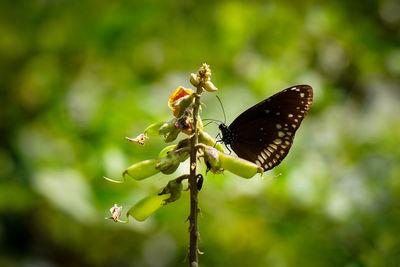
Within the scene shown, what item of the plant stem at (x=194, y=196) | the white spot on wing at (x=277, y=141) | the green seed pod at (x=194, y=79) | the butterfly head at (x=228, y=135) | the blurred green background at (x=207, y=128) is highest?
the blurred green background at (x=207, y=128)

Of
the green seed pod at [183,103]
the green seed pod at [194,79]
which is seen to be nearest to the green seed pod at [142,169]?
the green seed pod at [183,103]

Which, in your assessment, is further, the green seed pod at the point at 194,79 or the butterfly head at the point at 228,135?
the butterfly head at the point at 228,135

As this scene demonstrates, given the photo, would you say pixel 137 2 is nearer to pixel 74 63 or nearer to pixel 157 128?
pixel 74 63

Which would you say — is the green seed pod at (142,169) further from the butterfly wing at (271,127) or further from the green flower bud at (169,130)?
the butterfly wing at (271,127)

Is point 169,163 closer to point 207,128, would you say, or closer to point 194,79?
point 194,79

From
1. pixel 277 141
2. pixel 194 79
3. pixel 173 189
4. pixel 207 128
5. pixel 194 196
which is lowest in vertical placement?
pixel 194 196

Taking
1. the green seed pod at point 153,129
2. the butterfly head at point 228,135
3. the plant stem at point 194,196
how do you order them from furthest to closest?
the butterfly head at point 228,135, the green seed pod at point 153,129, the plant stem at point 194,196

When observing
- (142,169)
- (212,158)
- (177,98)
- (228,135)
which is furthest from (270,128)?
(142,169)

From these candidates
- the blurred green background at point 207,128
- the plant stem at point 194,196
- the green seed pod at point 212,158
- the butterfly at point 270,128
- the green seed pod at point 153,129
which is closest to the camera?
the plant stem at point 194,196

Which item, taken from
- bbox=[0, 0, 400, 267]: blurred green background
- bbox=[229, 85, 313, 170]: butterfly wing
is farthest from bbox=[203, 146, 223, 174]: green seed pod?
bbox=[0, 0, 400, 267]: blurred green background
